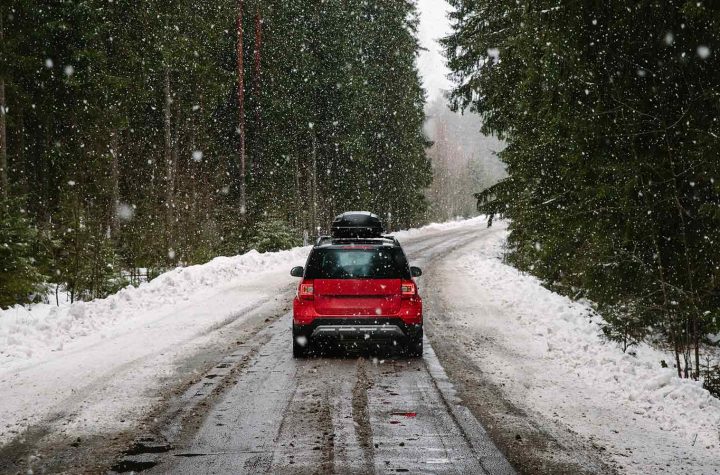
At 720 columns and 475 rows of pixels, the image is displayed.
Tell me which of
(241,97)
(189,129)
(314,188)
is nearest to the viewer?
(241,97)

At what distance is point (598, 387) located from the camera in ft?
24.6

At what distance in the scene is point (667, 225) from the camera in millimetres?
9148

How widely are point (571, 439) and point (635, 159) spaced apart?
15.3ft

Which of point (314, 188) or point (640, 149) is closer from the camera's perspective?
point (640, 149)

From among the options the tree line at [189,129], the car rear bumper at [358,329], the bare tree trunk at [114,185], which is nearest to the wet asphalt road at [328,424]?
the car rear bumper at [358,329]

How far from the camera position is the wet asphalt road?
16.1ft

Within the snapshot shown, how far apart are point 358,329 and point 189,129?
29.2 meters

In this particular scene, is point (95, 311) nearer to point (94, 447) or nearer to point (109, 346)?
point (109, 346)

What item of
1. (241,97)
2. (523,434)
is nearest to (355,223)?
(241,97)

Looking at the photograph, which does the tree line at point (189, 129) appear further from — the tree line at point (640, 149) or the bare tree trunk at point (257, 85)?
the tree line at point (640, 149)

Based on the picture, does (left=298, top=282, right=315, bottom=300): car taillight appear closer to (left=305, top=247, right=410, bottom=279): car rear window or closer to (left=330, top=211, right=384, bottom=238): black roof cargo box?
(left=305, top=247, right=410, bottom=279): car rear window

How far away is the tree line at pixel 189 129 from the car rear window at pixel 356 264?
6.94 m

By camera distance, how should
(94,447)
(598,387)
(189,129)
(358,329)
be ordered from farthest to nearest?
1. (189,129)
2. (358,329)
3. (598,387)
4. (94,447)

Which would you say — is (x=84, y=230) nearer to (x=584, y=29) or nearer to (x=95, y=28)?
(x=584, y=29)
